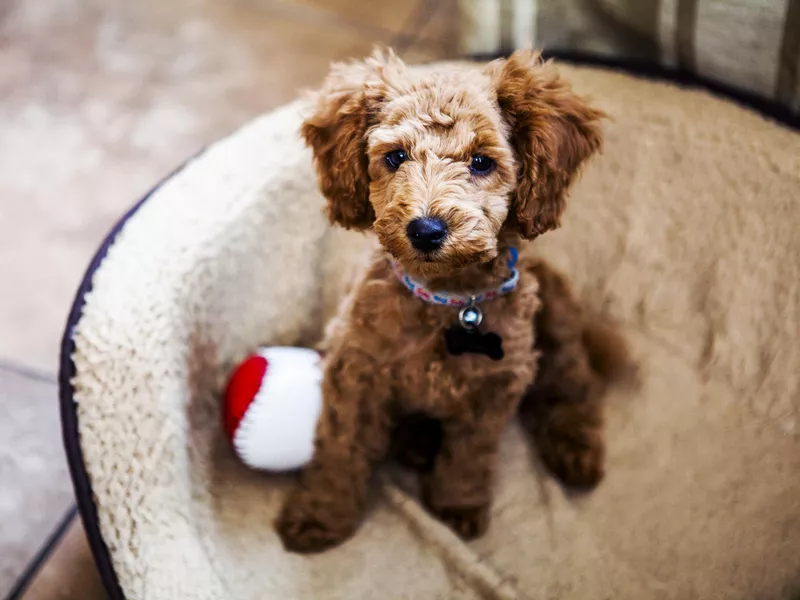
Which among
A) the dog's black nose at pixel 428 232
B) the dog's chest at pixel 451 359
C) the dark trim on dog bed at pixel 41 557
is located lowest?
the dark trim on dog bed at pixel 41 557

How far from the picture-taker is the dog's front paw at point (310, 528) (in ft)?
4.15

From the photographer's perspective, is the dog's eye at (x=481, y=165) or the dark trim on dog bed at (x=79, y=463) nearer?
the dog's eye at (x=481, y=165)

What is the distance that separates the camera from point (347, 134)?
1037 mm

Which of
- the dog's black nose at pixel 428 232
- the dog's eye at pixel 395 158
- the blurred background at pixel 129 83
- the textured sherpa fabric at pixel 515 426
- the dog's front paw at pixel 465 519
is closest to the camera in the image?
the dog's black nose at pixel 428 232

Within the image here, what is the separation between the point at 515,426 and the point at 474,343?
450mm

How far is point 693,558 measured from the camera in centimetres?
132

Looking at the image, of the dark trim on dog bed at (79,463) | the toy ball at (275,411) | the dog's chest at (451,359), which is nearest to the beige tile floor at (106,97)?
the dark trim on dog bed at (79,463)

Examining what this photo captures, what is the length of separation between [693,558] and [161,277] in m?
1.02

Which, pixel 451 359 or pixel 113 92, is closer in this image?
pixel 451 359

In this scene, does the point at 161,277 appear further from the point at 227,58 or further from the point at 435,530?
the point at 227,58

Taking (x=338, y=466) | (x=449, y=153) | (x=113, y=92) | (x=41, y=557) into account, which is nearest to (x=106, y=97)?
(x=113, y=92)

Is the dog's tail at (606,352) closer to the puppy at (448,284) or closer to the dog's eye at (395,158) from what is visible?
the puppy at (448,284)

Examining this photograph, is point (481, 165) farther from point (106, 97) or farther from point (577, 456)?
point (106, 97)

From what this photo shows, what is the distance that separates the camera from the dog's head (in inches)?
36.0
